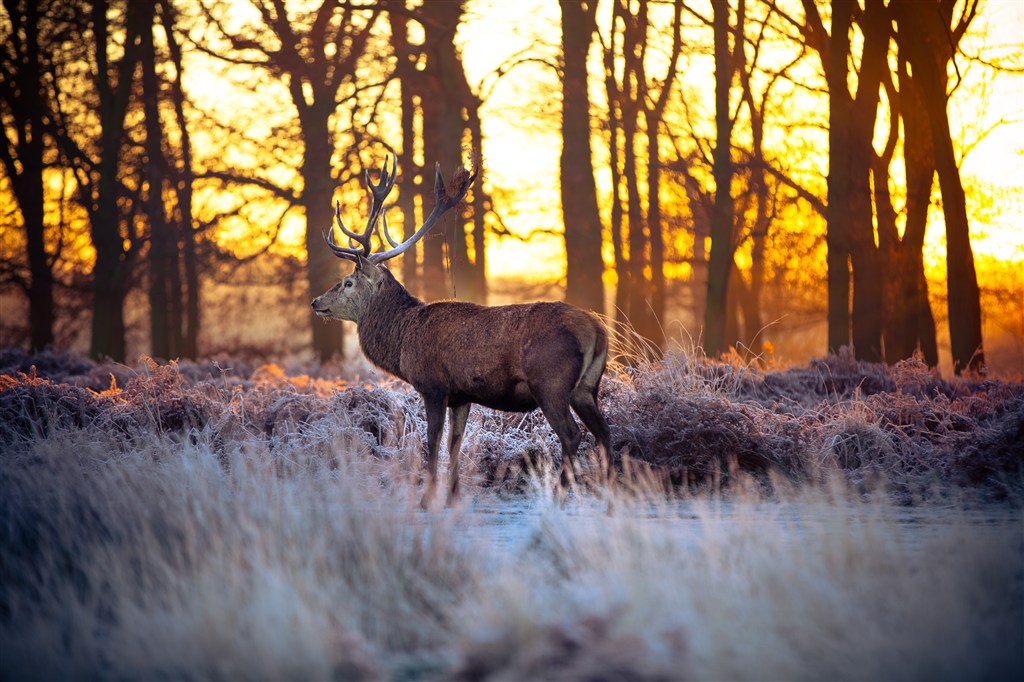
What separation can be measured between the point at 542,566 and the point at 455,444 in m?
3.88

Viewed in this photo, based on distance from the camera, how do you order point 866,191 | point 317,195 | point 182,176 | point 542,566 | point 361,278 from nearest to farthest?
1. point 542,566
2. point 361,278
3. point 866,191
4. point 317,195
5. point 182,176

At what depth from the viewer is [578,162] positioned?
2367cm

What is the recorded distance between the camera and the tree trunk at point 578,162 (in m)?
23.2

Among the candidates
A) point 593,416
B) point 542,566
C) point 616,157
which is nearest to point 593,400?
point 593,416

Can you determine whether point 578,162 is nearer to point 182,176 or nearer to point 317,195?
point 317,195

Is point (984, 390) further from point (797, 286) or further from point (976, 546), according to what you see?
point (797, 286)

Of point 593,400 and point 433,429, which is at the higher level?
point 593,400

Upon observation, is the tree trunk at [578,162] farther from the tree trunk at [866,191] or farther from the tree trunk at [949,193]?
the tree trunk at [949,193]

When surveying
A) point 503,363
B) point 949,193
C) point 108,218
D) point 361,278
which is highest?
point 108,218

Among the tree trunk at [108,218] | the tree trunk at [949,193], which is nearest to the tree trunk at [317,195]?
the tree trunk at [108,218]

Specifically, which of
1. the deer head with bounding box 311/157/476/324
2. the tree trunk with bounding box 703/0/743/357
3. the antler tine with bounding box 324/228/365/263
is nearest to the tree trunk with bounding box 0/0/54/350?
the tree trunk with bounding box 703/0/743/357

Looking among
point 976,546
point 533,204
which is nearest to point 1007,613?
point 976,546

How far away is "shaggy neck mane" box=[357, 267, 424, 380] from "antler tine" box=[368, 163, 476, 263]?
0.19 meters

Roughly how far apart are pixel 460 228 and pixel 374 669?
2068cm
